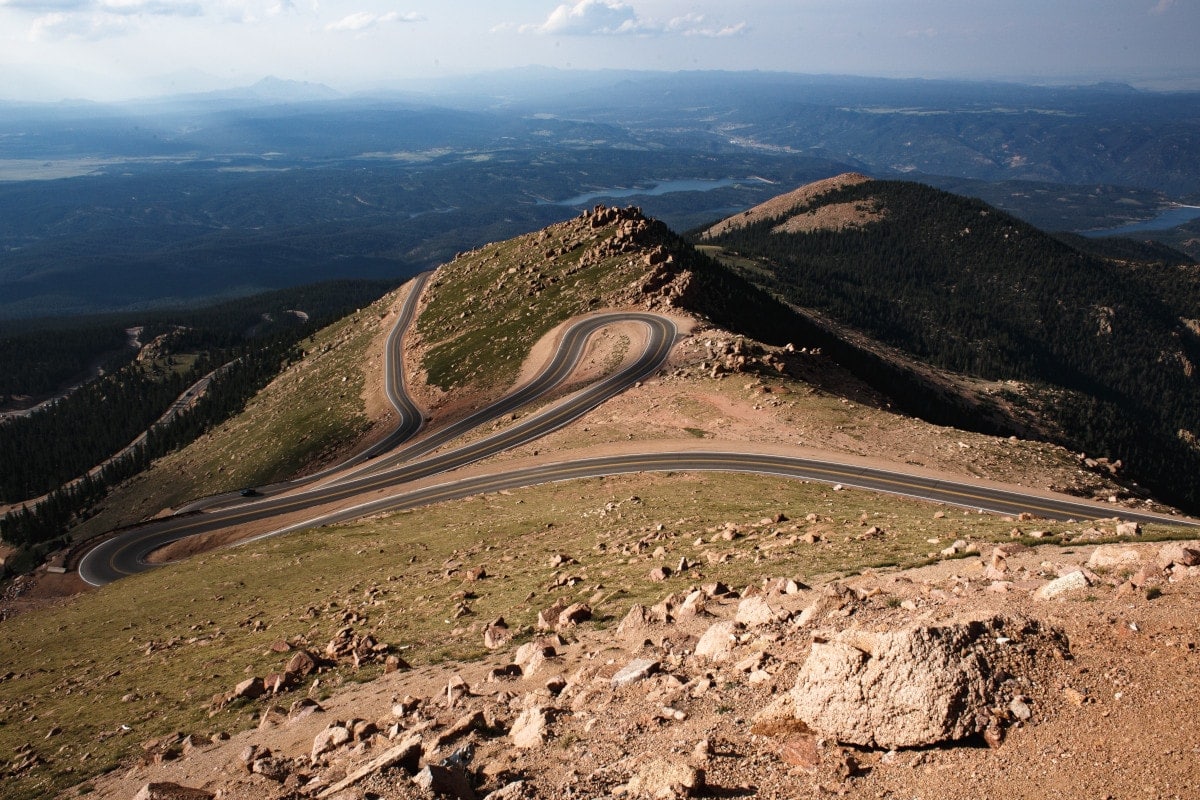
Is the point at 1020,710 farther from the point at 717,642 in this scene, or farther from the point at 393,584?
the point at 393,584

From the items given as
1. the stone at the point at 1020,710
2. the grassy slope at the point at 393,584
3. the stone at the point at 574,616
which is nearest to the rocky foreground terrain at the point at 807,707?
the stone at the point at 1020,710

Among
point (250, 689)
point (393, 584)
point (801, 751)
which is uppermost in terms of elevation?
point (801, 751)

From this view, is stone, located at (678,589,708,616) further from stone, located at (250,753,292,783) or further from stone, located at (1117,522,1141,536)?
stone, located at (1117,522,1141,536)

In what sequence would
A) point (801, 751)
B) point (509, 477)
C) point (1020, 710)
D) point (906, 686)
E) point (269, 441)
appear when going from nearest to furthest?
point (1020, 710)
point (906, 686)
point (801, 751)
point (509, 477)
point (269, 441)

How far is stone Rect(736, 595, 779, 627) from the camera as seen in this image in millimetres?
19047

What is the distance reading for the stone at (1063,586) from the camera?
17250 millimetres

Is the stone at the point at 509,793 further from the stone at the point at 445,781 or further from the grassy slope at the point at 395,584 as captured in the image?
the grassy slope at the point at 395,584

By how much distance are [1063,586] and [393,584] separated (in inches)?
1194

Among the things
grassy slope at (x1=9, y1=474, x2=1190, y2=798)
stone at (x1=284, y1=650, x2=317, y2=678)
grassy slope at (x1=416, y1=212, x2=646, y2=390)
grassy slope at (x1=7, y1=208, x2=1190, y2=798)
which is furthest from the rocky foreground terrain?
grassy slope at (x1=416, y1=212, x2=646, y2=390)

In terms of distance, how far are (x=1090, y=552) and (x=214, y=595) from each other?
4637cm

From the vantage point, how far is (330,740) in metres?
18.4

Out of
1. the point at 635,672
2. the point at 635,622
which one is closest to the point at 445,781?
the point at 635,672

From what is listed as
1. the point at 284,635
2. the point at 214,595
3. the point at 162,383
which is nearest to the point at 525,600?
the point at 284,635

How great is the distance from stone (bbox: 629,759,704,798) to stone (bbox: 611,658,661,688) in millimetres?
4912
